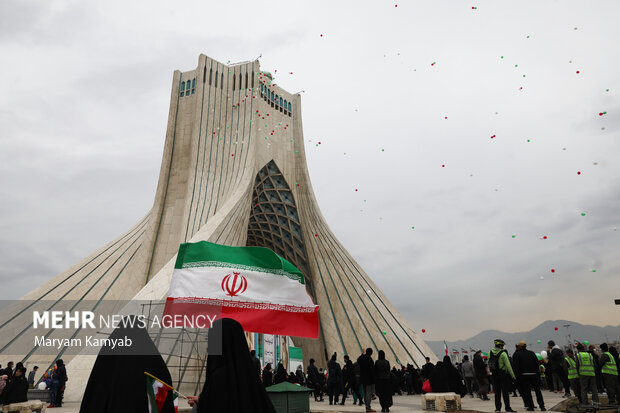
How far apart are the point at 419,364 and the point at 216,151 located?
1142 centimetres

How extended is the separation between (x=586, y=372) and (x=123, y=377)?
21.1ft

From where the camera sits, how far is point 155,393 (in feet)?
8.22

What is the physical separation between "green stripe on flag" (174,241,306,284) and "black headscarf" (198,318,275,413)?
2986mm

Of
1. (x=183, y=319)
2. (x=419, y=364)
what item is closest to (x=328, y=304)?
(x=419, y=364)

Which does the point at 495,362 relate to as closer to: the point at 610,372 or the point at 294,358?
the point at 610,372

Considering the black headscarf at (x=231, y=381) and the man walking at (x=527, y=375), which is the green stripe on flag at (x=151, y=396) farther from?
the man walking at (x=527, y=375)

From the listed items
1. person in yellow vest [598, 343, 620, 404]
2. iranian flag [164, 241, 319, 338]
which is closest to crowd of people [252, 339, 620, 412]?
person in yellow vest [598, 343, 620, 404]

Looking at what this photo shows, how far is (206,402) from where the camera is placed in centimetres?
201

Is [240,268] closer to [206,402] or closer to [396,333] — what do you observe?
[206,402]

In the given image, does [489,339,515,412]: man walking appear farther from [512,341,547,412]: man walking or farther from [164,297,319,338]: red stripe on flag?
[164,297,319,338]: red stripe on flag

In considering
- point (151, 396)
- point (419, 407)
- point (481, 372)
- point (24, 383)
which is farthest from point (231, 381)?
point (481, 372)

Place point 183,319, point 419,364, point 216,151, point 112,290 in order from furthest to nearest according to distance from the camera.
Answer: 1. point 216,151
2. point 419,364
3. point 112,290
4. point 183,319

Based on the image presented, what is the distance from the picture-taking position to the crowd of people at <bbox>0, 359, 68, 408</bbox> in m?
5.70

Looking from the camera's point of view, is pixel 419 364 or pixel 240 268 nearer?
pixel 240 268
